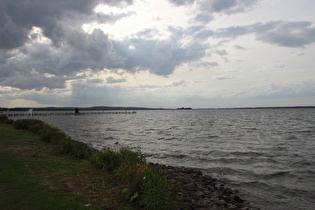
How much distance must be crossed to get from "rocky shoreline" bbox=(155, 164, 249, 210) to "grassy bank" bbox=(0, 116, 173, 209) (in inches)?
52.2

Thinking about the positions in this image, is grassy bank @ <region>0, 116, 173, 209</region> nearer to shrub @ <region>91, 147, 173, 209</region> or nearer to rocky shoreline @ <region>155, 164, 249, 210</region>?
shrub @ <region>91, 147, 173, 209</region>

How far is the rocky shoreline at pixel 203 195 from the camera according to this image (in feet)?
27.2

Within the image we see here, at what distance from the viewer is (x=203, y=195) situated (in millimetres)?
9680

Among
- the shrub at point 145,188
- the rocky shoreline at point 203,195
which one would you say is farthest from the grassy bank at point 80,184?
the rocky shoreline at point 203,195

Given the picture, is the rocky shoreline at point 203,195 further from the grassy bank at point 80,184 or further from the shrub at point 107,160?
the shrub at point 107,160

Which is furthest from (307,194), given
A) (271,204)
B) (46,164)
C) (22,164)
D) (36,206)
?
(22,164)

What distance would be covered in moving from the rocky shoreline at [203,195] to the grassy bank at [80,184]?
1326mm

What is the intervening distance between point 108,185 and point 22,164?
4.97 meters

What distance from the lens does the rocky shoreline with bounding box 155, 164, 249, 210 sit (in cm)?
830

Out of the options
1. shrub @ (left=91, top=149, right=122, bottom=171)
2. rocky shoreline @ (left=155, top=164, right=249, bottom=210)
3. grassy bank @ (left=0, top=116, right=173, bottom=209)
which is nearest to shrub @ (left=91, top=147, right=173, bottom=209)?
grassy bank @ (left=0, top=116, right=173, bottom=209)

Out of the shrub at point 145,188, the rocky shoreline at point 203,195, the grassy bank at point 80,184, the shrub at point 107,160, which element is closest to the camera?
the shrub at point 145,188

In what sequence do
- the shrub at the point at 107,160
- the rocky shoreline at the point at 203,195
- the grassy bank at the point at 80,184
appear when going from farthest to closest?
1. the shrub at the point at 107,160
2. the rocky shoreline at the point at 203,195
3. the grassy bank at the point at 80,184

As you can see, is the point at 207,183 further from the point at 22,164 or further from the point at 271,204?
the point at 22,164

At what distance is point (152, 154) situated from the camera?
21.0 m
